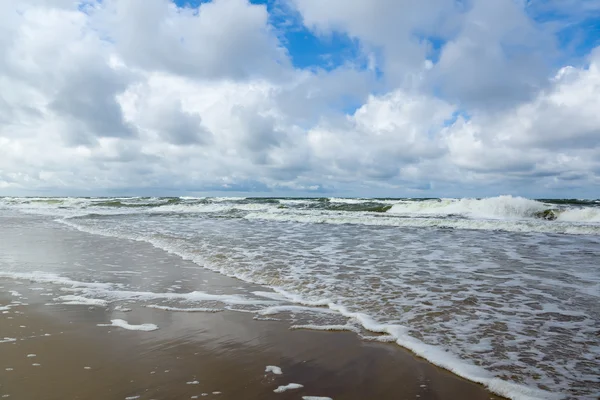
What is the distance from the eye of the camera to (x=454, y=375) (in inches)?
129

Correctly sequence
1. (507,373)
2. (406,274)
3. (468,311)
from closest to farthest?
(507,373), (468,311), (406,274)

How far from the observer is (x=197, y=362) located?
3.41 metres

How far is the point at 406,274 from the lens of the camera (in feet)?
24.4

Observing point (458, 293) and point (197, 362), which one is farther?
point (458, 293)

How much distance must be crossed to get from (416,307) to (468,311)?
0.65m

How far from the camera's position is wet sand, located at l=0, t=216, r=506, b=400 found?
290cm

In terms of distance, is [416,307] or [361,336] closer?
[361,336]

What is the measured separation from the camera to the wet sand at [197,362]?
2898mm

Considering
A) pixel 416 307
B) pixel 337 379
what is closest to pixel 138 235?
pixel 416 307

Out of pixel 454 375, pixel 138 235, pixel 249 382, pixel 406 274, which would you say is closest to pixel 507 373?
pixel 454 375

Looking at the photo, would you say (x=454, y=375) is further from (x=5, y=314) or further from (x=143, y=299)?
(x=5, y=314)

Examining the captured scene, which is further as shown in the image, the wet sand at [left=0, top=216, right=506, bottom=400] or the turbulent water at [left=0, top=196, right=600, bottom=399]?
the turbulent water at [left=0, top=196, right=600, bottom=399]

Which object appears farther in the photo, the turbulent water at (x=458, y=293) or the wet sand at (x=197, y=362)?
the turbulent water at (x=458, y=293)

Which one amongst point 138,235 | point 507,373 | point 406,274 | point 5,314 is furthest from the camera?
point 138,235
